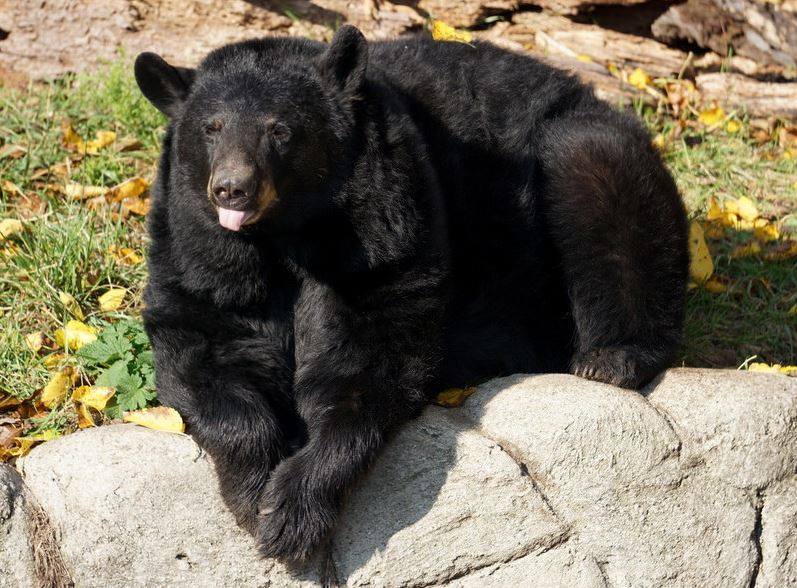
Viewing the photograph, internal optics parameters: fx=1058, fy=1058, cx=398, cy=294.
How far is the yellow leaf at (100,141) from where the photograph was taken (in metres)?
7.27

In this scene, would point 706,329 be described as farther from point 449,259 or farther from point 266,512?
point 266,512

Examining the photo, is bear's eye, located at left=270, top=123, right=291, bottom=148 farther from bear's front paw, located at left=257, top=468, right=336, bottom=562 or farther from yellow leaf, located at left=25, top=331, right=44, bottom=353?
yellow leaf, located at left=25, top=331, right=44, bottom=353

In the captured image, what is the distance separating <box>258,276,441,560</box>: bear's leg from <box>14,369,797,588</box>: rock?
15 centimetres


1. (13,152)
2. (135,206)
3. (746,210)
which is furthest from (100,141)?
(746,210)

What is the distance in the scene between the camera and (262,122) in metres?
4.63

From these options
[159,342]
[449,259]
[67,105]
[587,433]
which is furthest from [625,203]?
[67,105]

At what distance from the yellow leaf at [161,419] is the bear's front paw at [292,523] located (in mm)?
603

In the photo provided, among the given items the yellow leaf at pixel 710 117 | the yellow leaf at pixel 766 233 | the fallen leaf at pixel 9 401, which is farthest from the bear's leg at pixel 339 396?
the yellow leaf at pixel 710 117

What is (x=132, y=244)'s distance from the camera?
657 centimetres

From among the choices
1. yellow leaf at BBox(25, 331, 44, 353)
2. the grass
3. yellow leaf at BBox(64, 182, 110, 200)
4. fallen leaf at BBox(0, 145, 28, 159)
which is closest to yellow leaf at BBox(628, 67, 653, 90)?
the grass

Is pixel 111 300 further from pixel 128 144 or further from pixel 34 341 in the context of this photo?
pixel 128 144

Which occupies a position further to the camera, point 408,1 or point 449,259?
point 408,1

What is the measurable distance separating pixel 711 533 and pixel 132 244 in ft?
12.6

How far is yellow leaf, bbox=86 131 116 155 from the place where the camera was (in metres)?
7.27
